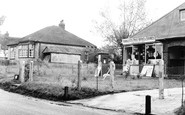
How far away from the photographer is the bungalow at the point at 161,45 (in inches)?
969

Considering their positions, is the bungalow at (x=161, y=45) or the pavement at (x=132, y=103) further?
the bungalow at (x=161, y=45)

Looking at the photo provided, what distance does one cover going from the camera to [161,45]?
86.6ft

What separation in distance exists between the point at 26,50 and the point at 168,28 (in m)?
28.5

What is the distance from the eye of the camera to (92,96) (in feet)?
45.4

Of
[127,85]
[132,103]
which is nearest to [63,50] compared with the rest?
[127,85]

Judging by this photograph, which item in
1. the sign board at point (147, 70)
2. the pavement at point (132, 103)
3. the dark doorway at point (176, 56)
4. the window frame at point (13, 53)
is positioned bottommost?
the pavement at point (132, 103)

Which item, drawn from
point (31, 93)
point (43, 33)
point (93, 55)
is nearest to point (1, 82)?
point (31, 93)

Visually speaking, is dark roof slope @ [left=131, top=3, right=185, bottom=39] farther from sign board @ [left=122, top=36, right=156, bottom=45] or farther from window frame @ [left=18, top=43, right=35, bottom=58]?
window frame @ [left=18, top=43, right=35, bottom=58]

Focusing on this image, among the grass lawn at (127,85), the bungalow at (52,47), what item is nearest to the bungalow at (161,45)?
the grass lawn at (127,85)

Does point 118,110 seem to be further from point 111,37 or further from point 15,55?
point 15,55

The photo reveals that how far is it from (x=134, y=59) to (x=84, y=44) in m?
22.9

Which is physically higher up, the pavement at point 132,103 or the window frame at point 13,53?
the window frame at point 13,53

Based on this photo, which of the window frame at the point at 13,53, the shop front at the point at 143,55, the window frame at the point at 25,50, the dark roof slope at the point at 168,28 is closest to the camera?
the dark roof slope at the point at 168,28

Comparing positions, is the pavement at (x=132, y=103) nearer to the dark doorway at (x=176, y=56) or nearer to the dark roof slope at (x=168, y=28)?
the dark roof slope at (x=168, y=28)
